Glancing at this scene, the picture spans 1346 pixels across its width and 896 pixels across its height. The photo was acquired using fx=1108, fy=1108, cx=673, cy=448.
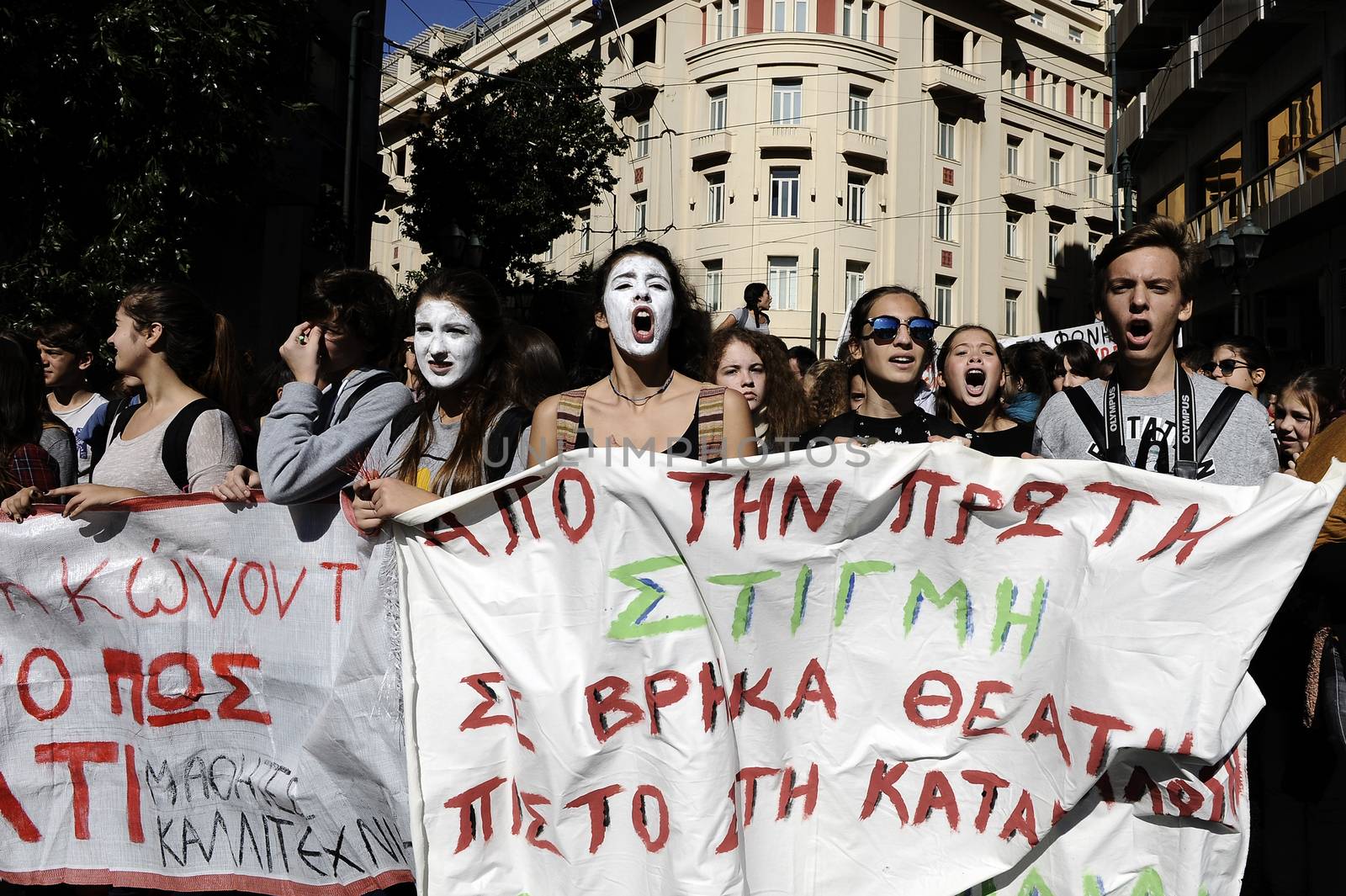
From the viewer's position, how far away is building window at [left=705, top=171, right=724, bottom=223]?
3456 centimetres

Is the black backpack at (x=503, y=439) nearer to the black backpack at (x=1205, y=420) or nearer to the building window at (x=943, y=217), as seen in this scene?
the black backpack at (x=1205, y=420)

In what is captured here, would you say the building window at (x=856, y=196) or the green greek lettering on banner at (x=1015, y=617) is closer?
the green greek lettering on banner at (x=1015, y=617)

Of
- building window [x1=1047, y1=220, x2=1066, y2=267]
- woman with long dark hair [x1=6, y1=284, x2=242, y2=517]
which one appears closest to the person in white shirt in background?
woman with long dark hair [x1=6, y1=284, x2=242, y2=517]

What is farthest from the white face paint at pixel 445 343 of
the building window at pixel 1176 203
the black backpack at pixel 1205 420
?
the building window at pixel 1176 203

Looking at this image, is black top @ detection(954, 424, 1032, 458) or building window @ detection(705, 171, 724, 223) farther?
building window @ detection(705, 171, 724, 223)

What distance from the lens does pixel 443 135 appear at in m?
19.4

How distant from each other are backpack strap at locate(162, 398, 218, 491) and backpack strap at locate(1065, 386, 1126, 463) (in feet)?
8.56

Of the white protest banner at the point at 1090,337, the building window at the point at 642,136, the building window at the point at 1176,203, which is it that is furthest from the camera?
the building window at the point at 642,136

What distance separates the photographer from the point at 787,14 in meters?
33.8

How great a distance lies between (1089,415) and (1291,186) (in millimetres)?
16536

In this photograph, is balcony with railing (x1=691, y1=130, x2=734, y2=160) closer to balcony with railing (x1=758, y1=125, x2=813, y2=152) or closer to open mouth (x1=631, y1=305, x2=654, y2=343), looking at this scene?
balcony with railing (x1=758, y1=125, x2=813, y2=152)

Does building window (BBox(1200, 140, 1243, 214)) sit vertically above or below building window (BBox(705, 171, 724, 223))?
below

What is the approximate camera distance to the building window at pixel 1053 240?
3872cm

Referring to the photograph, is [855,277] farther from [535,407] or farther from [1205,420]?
[1205,420]
